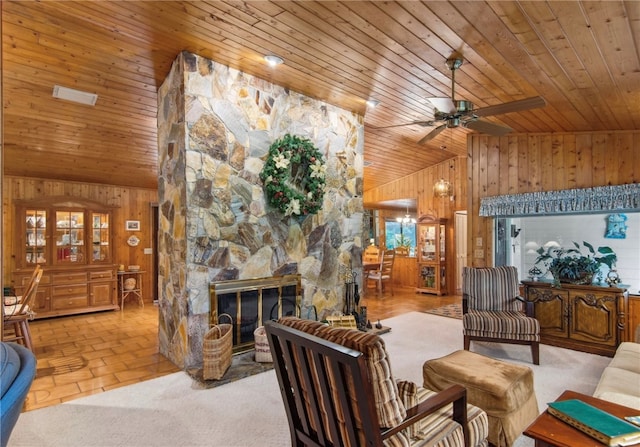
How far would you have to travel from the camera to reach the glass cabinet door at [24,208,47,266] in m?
5.80

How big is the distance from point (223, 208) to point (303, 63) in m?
1.60

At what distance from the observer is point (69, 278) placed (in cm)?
604

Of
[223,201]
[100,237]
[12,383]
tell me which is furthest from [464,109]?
[100,237]

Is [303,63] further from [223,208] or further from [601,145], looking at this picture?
[601,145]

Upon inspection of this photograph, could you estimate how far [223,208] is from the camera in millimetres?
3732

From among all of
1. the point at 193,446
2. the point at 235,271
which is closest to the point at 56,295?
the point at 235,271

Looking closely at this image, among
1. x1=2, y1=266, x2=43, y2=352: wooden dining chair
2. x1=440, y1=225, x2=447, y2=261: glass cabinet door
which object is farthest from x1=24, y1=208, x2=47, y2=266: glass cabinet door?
x1=440, y1=225, x2=447, y2=261: glass cabinet door

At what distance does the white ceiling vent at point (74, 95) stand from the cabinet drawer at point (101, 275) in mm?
3249

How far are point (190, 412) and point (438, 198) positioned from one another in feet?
21.9

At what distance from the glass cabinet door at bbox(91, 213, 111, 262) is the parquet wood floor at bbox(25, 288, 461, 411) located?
95 cm

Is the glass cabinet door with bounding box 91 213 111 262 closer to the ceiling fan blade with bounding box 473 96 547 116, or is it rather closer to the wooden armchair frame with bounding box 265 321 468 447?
the wooden armchair frame with bounding box 265 321 468 447

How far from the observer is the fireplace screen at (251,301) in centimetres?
371

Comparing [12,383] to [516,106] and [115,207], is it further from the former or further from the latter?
[115,207]

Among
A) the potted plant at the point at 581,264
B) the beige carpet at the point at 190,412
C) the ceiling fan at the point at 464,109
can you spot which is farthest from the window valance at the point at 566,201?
the ceiling fan at the point at 464,109
